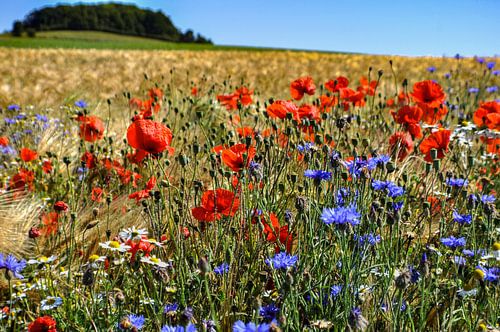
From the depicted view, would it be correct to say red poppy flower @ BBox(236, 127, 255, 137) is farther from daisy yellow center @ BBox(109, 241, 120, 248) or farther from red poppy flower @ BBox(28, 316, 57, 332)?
red poppy flower @ BBox(28, 316, 57, 332)

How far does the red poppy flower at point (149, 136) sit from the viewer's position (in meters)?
1.87

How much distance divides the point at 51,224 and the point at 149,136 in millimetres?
1008

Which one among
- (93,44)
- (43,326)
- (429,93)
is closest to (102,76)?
(429,93)

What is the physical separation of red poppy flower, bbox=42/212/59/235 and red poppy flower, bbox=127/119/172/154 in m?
→ 0.88

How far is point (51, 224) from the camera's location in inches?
102

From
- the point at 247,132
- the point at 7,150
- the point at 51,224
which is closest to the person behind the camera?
the point at 51,224

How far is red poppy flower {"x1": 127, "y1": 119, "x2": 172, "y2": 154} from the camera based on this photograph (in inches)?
73.5

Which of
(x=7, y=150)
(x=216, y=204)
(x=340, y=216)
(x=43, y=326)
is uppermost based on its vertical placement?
(x=340, y=216)

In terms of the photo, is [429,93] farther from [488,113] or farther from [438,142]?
[438,142]

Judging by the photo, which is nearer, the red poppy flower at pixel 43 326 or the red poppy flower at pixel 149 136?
the red poppy flower at pixel 43 326

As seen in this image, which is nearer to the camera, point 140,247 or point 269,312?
point 269,312

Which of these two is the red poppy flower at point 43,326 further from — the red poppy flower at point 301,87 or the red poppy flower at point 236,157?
the red poppy flower at point 301,87

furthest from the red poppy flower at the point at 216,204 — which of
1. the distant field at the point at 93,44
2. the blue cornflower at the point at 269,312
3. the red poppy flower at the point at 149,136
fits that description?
the distant field at the point at 93,44

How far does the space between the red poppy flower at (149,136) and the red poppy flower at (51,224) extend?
2.88ft
